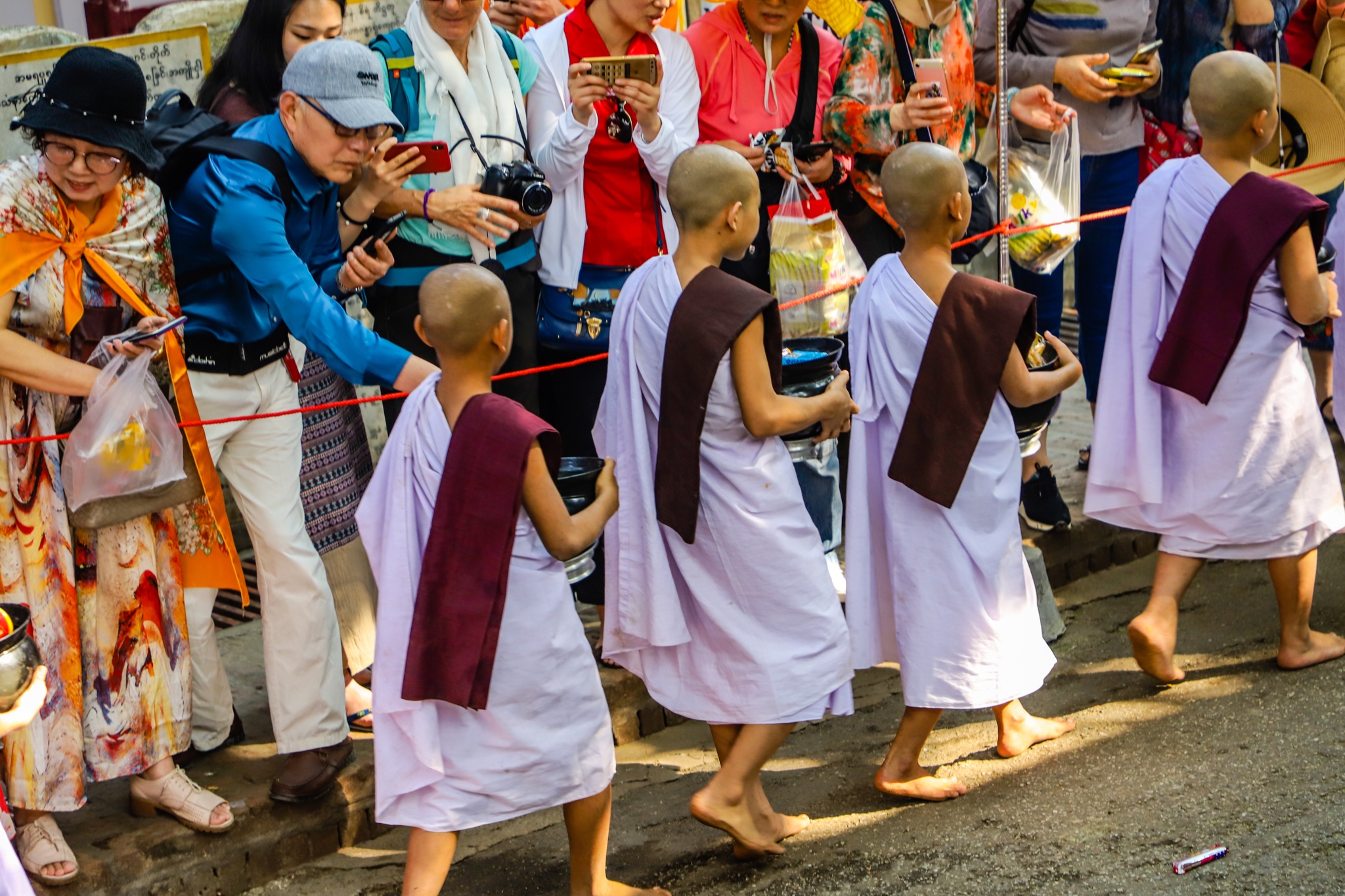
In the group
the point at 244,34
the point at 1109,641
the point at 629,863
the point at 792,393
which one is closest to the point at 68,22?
the point at 244,34

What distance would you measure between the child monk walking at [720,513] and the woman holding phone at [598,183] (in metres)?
0.87

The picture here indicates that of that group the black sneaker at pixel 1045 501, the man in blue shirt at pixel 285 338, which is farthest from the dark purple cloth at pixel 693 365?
the black sneaker at pixel 1045 501

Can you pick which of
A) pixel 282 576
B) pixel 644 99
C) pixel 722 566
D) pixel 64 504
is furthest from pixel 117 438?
pixel 644 99

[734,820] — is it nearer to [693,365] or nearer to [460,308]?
[693,365]

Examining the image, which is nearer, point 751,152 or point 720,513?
point 720,513

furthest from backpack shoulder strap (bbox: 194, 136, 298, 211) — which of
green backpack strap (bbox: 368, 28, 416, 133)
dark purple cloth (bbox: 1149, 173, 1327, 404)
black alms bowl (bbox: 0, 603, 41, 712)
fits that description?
dark purple cloth (bbox: 1149, 173, 1327, 404)

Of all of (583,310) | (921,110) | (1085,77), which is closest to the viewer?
(583,310)

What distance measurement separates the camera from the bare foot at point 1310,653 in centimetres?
436

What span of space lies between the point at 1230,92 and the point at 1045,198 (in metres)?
0.90

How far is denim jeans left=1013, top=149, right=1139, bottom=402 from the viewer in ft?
18.2

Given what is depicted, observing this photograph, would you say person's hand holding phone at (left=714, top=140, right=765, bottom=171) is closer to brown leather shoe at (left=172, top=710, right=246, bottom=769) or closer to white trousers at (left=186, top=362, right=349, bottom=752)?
white trousers at (left=186, top=362, right=349, bottom=752)

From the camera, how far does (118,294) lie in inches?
136

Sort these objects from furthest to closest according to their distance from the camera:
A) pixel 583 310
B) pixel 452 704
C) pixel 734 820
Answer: pixel 583 310 → pixel 734 820 → pixel 452 704

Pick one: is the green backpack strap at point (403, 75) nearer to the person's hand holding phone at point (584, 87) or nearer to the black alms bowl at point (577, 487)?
the person's hand holding phone at point (584, 87)
